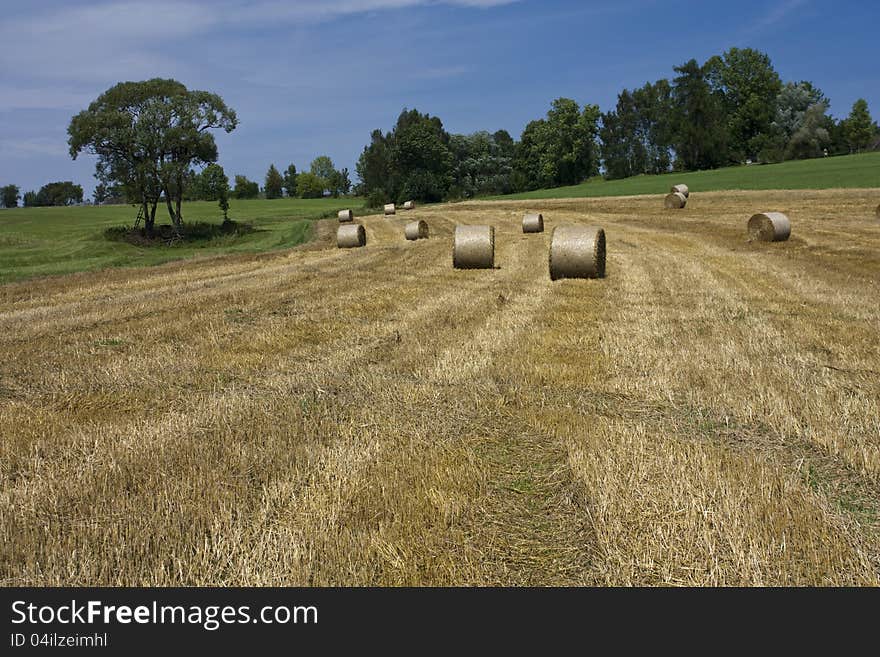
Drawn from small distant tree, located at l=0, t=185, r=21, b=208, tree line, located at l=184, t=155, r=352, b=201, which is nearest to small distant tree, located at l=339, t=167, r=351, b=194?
tree line, located at l=184, t=155, r=352, b=201

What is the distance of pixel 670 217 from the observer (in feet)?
123

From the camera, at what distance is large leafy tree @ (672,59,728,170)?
104 metres

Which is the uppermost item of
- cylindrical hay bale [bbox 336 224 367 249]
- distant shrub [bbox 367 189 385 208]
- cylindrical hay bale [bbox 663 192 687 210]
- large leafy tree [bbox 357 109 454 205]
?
large leafy tree [bbox 357 109 454 205]

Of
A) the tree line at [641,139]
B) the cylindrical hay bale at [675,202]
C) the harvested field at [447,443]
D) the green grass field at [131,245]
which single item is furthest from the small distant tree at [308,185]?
the harvested field at [447,443]

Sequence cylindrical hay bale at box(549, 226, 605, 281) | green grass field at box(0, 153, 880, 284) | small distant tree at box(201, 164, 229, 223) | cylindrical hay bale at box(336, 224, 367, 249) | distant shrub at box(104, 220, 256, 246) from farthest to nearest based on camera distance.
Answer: small distant tree at box(201, 164, 229, 223), distant shrub at box(104, 220, 256, 246), cylindrical hay bale at box(336, 224, 367, 249), green grass field at box(0, 153, 880, 284), cylindrical hay bale at box(549, 226, 605, 281)

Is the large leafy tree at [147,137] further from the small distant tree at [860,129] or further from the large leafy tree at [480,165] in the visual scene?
the small distant tree at [860,129]

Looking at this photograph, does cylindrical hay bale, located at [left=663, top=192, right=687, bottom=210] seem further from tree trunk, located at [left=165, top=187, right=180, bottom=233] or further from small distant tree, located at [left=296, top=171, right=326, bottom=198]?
small distant tree, located at [left=296, top=171, right=326, bottom=198]

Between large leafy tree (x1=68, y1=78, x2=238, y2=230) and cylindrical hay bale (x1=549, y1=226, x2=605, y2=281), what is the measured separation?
3676cm

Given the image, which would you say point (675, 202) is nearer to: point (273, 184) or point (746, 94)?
point (746, 94)

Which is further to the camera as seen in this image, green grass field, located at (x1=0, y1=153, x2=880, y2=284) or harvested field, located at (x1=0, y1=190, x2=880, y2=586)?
green grass field, located at (x1=0, y1=153, x2=880, y2=284)

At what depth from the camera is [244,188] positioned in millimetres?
162875

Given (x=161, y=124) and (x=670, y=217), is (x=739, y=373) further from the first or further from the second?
(x=161, y=124)

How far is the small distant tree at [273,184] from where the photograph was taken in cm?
16712

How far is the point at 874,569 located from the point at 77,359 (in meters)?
8.70
